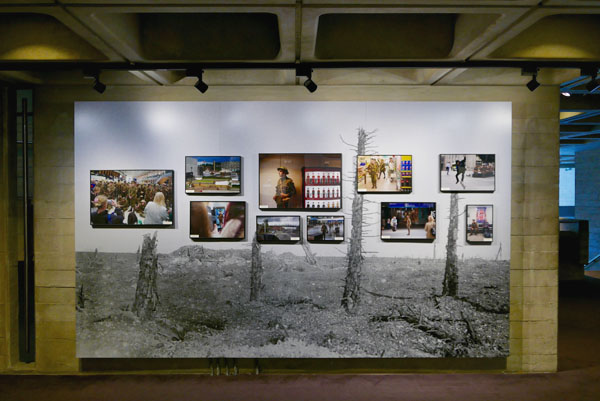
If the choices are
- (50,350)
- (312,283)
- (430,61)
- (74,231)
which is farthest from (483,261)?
(50,350)

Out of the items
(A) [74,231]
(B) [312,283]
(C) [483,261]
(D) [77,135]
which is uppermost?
(D) [77,135]

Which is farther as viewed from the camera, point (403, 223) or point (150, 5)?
point (403, 223)

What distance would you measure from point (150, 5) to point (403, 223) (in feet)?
10.8

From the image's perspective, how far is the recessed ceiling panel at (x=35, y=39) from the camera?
337 centimetres

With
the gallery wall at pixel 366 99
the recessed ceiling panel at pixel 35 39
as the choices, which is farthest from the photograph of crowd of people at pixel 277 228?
the recessed ceiling panel at pixel 35 39

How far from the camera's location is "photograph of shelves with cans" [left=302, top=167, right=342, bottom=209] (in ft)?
14.0

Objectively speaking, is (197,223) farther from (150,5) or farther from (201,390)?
(150,5)

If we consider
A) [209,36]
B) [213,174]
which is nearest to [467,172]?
[213,174]

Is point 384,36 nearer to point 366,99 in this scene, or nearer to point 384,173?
point 366,99

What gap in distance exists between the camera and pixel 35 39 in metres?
3.40

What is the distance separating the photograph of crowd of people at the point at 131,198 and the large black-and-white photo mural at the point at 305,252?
0.30ft

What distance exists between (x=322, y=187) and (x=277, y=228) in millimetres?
720

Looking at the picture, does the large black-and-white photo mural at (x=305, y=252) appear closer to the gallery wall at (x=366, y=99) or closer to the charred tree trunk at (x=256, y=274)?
the charred tree trunk at (x=256, y=274)

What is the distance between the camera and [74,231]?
14.3ft
